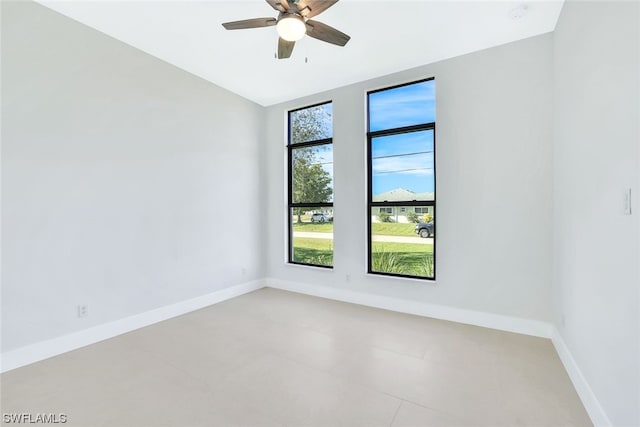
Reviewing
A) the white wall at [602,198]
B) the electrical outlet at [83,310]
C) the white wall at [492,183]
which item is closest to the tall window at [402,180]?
the white wall at [492,183]

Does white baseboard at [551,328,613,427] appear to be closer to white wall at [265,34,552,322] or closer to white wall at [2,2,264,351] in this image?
white wall at [265,34,552,322]

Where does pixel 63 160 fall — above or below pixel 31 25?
below

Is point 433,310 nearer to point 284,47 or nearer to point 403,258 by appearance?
point 403,258

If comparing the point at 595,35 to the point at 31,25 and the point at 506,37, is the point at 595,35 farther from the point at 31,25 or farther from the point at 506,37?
the point at 31,25

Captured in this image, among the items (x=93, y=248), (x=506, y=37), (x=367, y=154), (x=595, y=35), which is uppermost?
(x=506, y=37)

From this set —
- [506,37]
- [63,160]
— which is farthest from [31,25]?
[506,37]

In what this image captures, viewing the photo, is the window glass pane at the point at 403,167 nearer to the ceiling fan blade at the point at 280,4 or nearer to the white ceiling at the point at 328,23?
the white ceiling at the point at 328,23

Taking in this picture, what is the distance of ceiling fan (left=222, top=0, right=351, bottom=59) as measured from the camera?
80.0 inches

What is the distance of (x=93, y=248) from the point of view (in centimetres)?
283

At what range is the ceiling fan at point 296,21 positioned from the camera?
2.03 meters

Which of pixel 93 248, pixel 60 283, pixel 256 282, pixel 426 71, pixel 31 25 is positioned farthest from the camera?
pixel 256 282

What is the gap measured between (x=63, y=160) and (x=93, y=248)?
90 cm

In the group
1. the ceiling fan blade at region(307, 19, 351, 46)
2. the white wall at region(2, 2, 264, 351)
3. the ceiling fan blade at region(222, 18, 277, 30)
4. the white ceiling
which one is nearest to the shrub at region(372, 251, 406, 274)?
the white wall at region(2, 2, 264, 351)

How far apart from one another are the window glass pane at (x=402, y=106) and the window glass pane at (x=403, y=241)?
3.83ft
